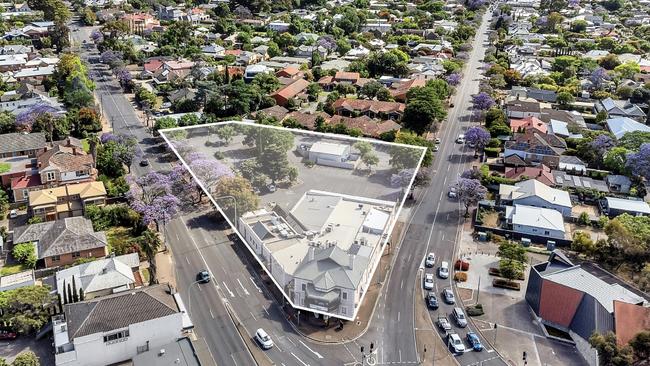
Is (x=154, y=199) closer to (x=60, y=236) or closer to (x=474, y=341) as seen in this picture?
(x=60, y=236)

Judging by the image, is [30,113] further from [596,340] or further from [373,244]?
[596,340]

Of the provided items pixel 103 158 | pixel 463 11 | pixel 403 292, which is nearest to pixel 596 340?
pixel 403 292

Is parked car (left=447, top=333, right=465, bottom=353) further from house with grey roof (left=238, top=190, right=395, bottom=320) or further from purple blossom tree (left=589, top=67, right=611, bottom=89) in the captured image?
purple blossom tree (left=589, top=67, right=611, bottom=89)

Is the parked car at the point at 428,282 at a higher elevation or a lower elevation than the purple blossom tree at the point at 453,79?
lower

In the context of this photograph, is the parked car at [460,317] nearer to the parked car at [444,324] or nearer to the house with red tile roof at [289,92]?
the parked car at [444,324]

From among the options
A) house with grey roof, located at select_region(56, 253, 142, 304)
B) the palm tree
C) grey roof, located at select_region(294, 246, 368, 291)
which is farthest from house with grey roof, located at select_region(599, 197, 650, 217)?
house with grey roof, located at select_region(56, 253, 142, 304)

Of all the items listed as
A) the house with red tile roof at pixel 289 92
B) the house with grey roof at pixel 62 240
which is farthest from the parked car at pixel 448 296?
the house with red tile roof at pixel 289 92
